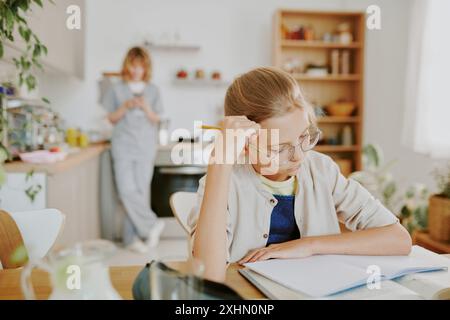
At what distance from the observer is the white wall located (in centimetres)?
346

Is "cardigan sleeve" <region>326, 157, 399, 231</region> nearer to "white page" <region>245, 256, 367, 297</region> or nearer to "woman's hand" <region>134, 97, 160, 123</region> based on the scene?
"white page" <region>245, 256, 367, 297</region>

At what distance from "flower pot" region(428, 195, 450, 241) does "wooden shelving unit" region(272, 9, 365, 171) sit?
5.16ft

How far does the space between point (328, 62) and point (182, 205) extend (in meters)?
2.85

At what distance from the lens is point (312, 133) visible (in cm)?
91

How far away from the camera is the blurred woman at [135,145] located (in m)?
2.98

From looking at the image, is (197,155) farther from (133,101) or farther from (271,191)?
(271,191)

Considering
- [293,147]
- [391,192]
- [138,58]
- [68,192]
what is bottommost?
[391,192]

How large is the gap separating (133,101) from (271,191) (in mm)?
2147

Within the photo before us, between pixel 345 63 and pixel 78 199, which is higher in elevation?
pixel 345 63

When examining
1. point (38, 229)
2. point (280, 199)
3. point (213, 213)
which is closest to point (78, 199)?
point (38, 229)

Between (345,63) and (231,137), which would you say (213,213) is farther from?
(345,63)

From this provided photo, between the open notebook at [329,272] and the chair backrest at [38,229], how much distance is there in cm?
44

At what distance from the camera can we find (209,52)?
11.9 ft
